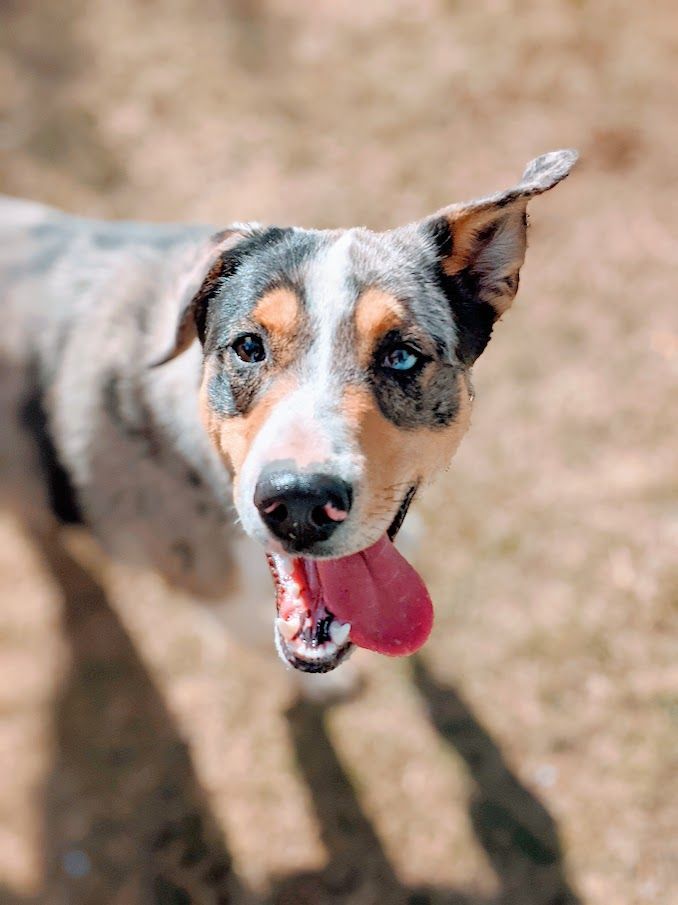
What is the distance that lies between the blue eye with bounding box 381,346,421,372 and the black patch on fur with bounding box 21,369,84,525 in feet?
5.85

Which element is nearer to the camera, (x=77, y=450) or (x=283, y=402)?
(x=283, y=402)

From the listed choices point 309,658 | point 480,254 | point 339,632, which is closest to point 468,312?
point 480,254

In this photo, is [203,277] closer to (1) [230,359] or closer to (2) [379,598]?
(1) [230,359]

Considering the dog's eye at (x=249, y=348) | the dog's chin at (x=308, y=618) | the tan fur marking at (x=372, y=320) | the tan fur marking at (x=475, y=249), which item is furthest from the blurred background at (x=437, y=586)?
the tan fur marking at (x=475, y=249)

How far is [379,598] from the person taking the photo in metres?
3.29

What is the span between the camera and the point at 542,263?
605cm

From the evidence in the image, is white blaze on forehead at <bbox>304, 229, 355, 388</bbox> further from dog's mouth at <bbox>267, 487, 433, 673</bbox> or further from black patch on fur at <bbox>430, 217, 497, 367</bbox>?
dog's mouth at <bbox>267, 487, 433, 673</bbox>

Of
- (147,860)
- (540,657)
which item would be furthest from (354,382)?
(147,860)

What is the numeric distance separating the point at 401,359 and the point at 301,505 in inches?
27.5

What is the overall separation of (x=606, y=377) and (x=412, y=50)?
11.7 ft

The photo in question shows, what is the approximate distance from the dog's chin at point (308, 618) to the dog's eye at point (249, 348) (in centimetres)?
72

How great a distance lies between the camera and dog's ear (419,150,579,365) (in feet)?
9.45

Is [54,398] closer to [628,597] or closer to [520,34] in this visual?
[628,597]

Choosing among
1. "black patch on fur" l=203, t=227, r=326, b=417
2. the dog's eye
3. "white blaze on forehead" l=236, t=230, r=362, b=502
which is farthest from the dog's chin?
the dog's eye
